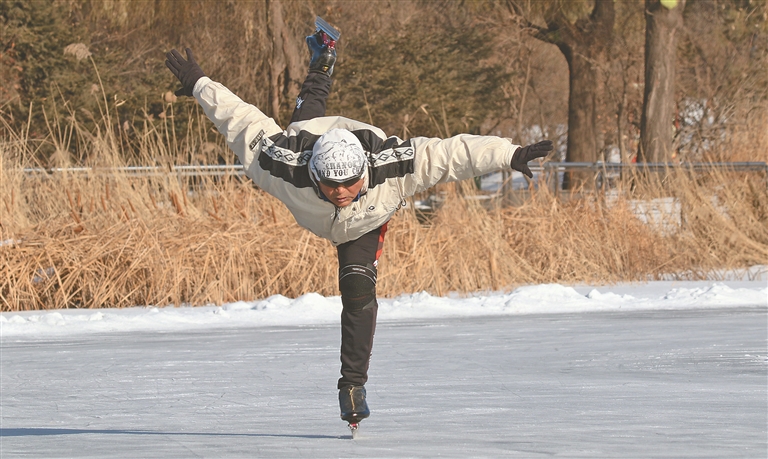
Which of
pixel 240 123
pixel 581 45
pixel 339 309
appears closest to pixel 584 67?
pixel 581 45

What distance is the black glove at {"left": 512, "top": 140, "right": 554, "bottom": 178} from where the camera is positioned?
4.41 m

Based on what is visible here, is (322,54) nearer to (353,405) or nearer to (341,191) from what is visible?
(341,191)

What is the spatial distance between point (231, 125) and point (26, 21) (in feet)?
54.2

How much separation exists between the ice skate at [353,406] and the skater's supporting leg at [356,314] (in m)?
0.04

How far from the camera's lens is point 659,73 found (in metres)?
18.5

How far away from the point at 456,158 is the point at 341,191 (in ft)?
1.68

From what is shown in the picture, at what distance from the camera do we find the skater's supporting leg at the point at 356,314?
4754 mm

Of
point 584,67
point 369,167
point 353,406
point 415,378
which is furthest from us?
point 584,67

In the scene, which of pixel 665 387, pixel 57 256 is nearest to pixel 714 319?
pixel 665 387

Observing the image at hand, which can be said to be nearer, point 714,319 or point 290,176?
point 290,176

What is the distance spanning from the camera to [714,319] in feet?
27.1

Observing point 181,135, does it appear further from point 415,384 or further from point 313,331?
point 415,384

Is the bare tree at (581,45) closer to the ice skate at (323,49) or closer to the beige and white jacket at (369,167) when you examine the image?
the ice skate at (323,49)

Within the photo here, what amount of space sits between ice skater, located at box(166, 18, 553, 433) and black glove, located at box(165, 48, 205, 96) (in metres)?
0.28
